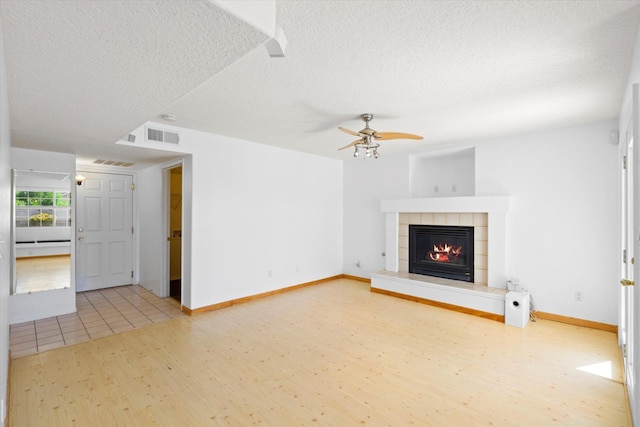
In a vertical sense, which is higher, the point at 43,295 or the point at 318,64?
the point at 318,64

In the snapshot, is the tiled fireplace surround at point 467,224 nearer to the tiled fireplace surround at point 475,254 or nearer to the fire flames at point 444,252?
the tiled fireplace surround at point 475,254

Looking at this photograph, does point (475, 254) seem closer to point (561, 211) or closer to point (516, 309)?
point (516, 309)

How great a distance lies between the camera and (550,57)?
7.06 ft

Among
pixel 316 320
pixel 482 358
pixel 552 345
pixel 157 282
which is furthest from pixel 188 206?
pixel 552 345

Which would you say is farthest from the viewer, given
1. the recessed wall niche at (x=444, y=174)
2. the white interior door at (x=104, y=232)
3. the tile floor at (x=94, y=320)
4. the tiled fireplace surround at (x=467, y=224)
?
the white interior door at (x=104, y=232)

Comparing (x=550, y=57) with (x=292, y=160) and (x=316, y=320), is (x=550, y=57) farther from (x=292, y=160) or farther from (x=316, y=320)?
(x=292, y=160)

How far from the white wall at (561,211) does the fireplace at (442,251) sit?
574 millimetres

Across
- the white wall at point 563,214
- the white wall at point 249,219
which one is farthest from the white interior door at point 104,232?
the white wall at point 563,214

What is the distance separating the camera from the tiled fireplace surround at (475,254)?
4.22m

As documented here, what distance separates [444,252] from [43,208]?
5.65m

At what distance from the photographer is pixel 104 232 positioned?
545 cm

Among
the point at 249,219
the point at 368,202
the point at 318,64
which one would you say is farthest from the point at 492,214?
the point at 249,219

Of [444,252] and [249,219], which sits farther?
[444,252]

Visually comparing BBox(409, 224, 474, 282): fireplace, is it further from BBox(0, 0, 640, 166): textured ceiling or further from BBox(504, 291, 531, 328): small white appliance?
A: BBox(0, 0, 640, 166): textured ceiling
